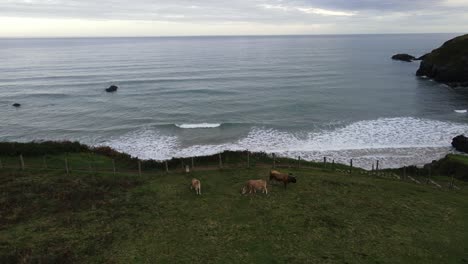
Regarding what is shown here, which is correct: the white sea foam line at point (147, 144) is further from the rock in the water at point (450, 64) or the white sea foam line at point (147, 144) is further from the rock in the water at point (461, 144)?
the rock in the water at point (450, 64)

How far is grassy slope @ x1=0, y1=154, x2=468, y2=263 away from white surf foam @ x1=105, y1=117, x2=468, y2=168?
41.3 feet

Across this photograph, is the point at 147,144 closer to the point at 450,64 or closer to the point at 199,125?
the point at 199,125

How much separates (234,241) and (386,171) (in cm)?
2048

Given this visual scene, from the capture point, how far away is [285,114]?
56000 mm

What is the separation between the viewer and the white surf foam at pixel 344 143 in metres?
39.2

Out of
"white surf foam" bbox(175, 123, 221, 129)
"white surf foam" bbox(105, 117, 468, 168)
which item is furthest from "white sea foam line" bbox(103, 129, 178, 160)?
"white surf foam" bbox(175, 123, 221, 129)

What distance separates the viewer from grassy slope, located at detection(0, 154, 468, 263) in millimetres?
16984

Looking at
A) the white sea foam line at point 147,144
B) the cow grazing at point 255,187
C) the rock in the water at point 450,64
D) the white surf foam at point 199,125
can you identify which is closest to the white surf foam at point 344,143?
the white sea foam line at point 147,144

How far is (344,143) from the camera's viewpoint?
43.0 meters

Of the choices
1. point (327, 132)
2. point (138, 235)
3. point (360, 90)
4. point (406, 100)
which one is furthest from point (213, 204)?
point (360, 90)

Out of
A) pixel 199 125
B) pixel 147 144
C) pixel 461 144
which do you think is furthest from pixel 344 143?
pixel 147 144

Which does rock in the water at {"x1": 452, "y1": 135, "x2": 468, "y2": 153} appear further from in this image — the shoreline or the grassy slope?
the grassy slope

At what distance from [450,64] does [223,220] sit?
84616mm

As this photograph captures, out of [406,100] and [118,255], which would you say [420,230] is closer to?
[118,255]
